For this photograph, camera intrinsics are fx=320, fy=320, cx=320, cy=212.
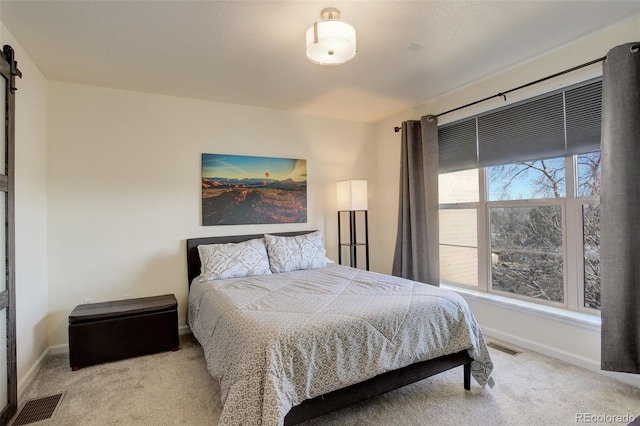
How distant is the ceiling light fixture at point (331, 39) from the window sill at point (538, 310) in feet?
8.43

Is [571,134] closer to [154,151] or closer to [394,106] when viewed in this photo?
[394,106]

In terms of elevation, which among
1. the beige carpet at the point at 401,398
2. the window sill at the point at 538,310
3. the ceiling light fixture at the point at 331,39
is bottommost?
the beige carpet at the point at 401,398

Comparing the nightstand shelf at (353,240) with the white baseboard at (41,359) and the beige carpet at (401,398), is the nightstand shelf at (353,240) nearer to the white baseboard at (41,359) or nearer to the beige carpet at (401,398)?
the beige carpet at (401,398)

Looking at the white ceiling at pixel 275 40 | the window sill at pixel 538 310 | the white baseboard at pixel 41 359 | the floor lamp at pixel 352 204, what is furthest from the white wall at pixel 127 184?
the window sill at pixel 538 310

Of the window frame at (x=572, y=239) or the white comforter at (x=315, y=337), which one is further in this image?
the window frame at (x=572, y=239)

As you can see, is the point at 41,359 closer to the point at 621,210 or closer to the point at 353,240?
the point at 353,240

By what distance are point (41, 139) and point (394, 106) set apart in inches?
140

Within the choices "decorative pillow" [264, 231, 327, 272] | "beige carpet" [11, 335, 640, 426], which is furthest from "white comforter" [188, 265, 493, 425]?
"decorative pillow" [264, 231, 327, 272]

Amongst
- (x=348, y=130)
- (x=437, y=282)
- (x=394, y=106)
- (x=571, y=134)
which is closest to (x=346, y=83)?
(x=394, y=106)

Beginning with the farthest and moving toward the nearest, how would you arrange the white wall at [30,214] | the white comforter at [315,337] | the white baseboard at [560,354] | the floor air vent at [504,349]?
the floor air vent at [504,349] → the white wall at [30,214] → the white baseboard at [560,354] → the white comforter at [315,337]

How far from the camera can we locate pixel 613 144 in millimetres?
2127

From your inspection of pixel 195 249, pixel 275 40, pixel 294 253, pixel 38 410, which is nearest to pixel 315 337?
pixel 294 253

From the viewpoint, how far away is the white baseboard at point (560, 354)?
86.5 inches

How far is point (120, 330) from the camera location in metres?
2.68
